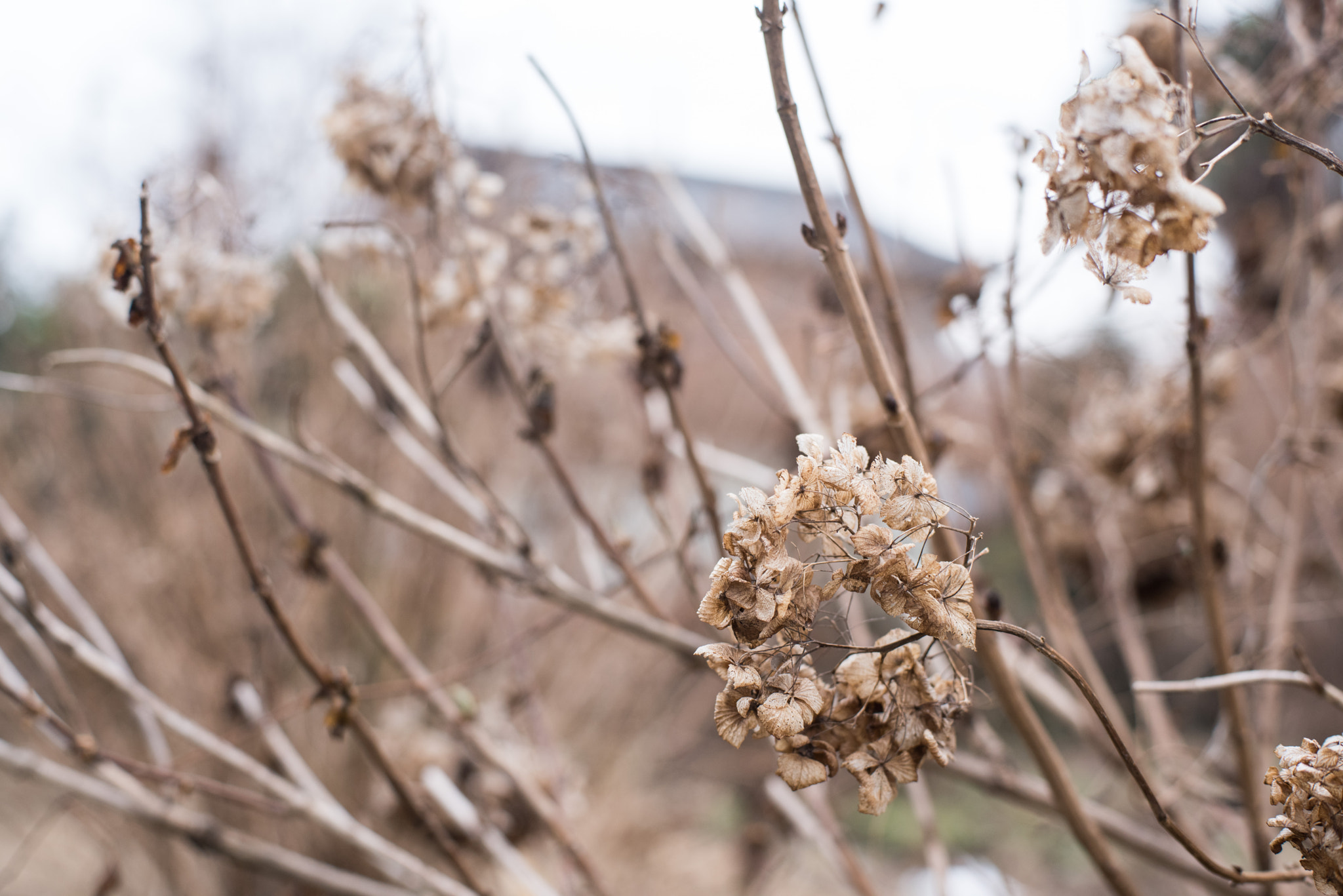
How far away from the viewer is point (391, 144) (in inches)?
33.4

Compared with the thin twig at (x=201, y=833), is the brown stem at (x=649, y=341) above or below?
above

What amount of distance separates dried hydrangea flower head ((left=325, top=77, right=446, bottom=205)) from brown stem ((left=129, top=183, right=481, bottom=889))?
0.26 m

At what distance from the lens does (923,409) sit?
1009 mm

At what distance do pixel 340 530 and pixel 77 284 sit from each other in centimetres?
118

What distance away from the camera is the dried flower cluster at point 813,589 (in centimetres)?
35

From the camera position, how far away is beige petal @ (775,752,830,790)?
1.22ft

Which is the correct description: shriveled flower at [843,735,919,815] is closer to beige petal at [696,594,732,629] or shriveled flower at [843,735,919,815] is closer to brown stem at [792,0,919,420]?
beige petal at [696,594,732,629]

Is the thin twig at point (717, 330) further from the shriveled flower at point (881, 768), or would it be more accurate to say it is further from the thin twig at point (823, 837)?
the shriveled flower at point (881, 768)

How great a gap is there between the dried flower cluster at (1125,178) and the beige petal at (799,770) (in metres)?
0.25

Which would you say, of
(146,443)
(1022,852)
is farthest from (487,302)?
(1022,852)

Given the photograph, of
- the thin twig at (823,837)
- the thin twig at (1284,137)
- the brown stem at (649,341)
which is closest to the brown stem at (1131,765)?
the thin twig at (1284,137)

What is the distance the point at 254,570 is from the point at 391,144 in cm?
46

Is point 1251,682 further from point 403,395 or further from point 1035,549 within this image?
point 403,395

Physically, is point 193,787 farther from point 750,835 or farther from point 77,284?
point 77,284
